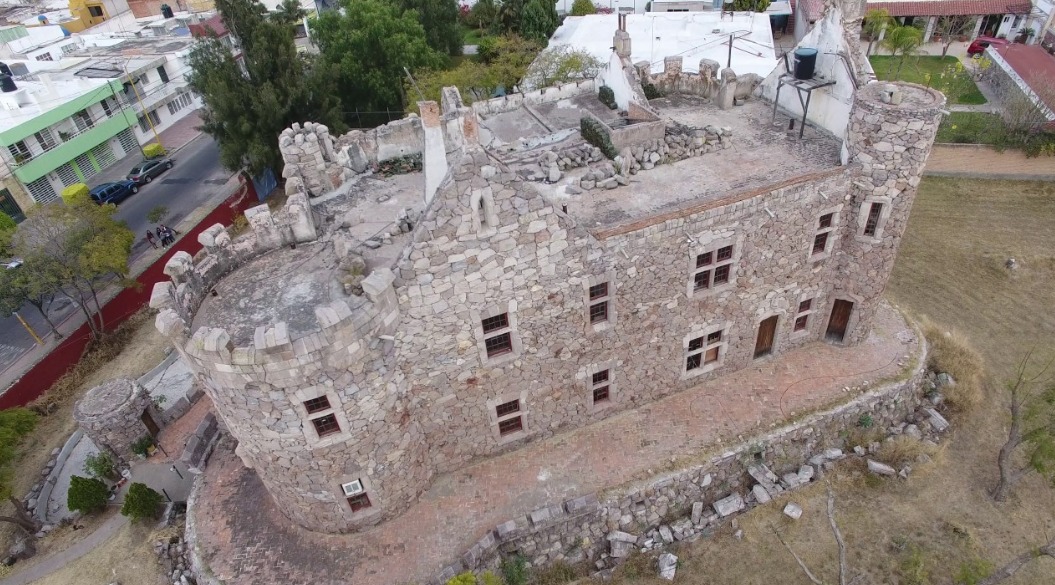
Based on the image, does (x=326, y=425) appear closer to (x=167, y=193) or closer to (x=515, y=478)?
(x=515, y=478)

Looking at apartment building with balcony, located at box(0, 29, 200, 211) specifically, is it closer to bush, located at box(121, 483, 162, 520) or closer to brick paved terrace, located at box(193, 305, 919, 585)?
bush, located at box(121, 483, 162, 520)

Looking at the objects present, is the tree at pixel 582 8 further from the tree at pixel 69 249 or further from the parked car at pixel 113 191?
the tree at pixel 69 249

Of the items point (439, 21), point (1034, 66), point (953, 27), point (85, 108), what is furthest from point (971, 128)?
point (85, 108)

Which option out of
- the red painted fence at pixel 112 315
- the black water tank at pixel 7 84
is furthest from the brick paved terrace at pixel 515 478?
the black water tank at pixel 7 84

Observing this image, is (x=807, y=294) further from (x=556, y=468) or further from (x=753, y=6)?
(x=753, y=6)

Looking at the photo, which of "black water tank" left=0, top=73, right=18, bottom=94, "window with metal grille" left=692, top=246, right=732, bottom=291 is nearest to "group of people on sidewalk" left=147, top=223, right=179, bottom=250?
"black water tank" left=0, top=73, right=18, bottom=94

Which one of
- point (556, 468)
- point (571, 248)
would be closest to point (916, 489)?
point (556, 468)

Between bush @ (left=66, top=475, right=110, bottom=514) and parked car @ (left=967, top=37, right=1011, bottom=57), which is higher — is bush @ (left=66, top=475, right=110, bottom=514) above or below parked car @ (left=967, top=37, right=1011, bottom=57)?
below
